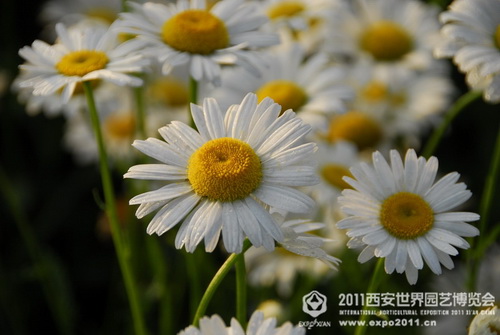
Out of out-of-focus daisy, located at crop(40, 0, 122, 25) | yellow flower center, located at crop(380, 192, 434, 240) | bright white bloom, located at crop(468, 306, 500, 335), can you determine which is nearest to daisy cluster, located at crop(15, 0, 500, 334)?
yellow flower center, located at crop(380, 192, 434, 240)

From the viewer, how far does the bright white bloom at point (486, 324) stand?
1.14 meters

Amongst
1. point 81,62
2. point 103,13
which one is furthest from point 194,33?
point 103,13

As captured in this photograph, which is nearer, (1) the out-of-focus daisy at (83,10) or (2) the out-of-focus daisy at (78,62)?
(2) the out-of-focus daisy at (78,62)

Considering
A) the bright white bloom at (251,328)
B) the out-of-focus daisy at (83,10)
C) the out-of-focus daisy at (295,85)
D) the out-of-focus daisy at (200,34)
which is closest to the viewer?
the bright white bloom at (251,328)

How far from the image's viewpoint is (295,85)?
1.95m

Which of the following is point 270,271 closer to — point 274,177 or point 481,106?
point 274,177

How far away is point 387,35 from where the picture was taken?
2.45 m

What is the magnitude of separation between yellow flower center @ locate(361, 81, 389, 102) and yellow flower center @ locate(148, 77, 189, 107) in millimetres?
703

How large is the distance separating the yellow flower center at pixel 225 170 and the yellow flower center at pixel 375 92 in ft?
4.59

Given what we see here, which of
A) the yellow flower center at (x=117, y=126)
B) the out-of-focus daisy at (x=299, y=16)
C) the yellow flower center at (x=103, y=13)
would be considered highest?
the yellow flower center at (x=103, y=13)

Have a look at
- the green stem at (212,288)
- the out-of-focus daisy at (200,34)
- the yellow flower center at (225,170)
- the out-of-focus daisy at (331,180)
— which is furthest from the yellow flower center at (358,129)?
the green stem at (212,288)

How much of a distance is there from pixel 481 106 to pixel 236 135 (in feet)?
6.53

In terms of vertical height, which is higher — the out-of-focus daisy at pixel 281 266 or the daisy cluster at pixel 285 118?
the daisy cluster at pixel 285 118

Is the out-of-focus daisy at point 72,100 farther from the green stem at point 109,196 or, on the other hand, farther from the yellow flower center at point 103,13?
the yellow flower center at point 103,13
